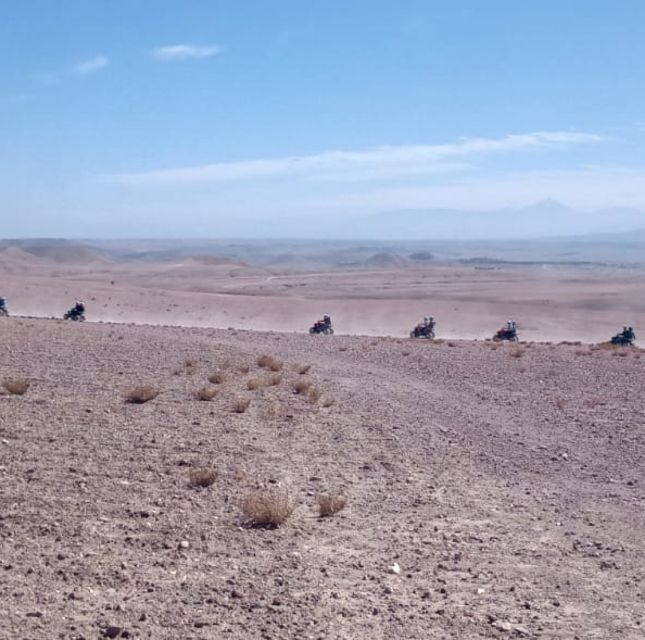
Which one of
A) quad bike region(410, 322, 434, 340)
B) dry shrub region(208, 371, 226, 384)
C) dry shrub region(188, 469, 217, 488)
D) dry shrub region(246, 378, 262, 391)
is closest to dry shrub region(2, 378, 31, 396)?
dry shrub region(208, 371, 226, 384)

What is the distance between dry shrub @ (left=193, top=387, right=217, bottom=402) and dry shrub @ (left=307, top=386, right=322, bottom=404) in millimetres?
1570

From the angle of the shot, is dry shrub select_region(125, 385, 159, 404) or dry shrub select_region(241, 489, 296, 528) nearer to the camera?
dry shrub select_region(241, 489, 296, 528)

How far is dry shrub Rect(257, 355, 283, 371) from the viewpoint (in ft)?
70.0

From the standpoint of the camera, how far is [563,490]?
39.7 feet

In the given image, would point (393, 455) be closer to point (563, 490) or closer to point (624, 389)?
point (563, 490)

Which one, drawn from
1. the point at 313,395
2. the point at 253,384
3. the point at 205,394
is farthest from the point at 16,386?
the point at 313,395

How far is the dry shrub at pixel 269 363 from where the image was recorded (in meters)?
21.3

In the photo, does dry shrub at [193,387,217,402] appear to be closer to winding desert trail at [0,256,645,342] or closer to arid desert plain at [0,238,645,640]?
arid desert plain at [0,238,645,640]

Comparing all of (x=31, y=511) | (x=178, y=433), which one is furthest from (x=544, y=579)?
(x=178, y=433)

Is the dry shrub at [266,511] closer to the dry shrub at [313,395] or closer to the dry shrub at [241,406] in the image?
the dry shrub at [241,406]

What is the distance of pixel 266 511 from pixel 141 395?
6893 millimetres

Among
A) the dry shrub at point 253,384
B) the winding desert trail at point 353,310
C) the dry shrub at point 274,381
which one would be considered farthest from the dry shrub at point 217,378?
the winding desert trail at point 353,310

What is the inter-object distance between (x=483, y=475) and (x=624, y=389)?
978 centimetres

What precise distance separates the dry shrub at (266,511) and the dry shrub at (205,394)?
263 inches
